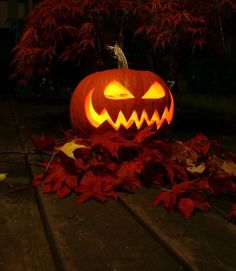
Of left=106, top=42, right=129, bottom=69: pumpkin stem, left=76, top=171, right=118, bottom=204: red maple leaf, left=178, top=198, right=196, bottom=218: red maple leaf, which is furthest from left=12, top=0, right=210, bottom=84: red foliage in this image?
left=178, top=198, right=196, bottom=218: red maple leaf

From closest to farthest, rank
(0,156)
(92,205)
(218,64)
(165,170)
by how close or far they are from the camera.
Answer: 1. (92,205)
2. (165,170)
3. (0,156)
4. (218,64)

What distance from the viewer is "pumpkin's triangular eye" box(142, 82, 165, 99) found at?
12.1 ft

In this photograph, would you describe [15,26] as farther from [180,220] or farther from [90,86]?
[180,220]

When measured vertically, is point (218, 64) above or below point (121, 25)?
below

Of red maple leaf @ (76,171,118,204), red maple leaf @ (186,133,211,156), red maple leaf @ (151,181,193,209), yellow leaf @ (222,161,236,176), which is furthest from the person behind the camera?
red maple leaf @ (186,133,211,156)

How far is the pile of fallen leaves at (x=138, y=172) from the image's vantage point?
9.20 ft

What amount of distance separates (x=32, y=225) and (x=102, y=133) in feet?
4.05

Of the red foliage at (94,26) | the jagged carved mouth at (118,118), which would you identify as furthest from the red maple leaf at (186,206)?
the red foliage at (94,26)

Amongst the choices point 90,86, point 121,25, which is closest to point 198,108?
point 121,25

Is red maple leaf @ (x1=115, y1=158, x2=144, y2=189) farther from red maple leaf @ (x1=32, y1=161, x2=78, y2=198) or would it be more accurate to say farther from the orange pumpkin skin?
the orange pumpkin skin

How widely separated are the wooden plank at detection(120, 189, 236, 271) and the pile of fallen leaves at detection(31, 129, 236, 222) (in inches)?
3.9

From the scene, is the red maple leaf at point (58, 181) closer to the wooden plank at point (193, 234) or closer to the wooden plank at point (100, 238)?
the wooden plank at point (100, 238)

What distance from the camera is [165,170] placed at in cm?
312

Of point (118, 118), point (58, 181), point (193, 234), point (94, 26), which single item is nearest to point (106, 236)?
point (193, 234)
